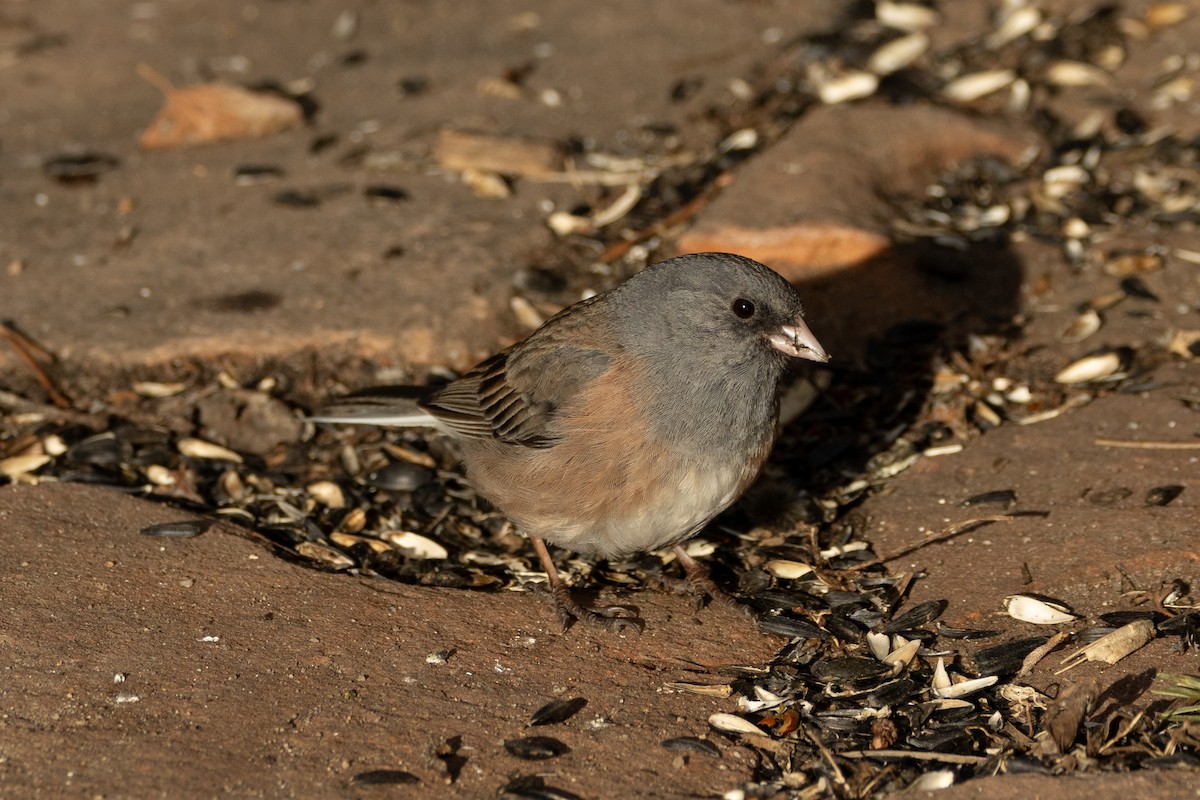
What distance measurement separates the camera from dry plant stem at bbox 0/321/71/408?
15.6ft

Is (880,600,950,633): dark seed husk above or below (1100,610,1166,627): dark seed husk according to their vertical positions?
below

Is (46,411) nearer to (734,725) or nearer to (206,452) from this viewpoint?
(206,452)

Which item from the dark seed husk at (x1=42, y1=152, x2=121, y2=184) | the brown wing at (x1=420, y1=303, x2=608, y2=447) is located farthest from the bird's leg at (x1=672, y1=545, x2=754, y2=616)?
the dark seed husk at (x1=42, y1=152, x2=121, y2=184)

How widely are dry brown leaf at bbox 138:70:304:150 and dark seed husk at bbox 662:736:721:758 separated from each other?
174 inches

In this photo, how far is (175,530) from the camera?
3895 mm

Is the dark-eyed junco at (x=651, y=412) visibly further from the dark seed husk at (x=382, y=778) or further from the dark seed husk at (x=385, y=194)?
the dark seed husk at (x=385, y=194)

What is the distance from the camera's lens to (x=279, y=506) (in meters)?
4.32

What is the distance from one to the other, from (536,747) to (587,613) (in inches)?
28.0

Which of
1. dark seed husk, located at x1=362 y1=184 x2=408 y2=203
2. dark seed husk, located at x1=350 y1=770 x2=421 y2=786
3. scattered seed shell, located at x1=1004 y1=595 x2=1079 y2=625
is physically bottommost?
scattered seed shell, located at x1=1004 y1=595 x2=1079 y2=625

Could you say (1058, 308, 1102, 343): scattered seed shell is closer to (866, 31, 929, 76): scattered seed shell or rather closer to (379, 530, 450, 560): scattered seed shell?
(866, 31, 929, 76): scattered seed shell

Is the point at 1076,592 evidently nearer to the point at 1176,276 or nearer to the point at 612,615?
the point at 612,615

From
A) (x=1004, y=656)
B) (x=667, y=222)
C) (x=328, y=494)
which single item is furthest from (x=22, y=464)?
(x=1004, y=656)

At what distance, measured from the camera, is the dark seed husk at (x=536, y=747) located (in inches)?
119

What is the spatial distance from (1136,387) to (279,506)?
308 centimetres
